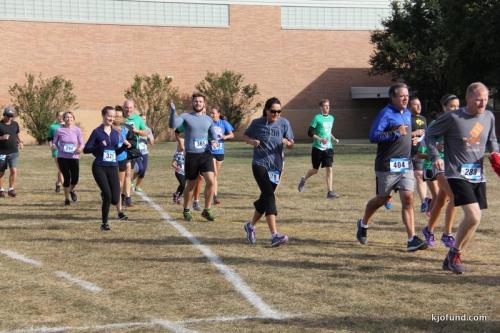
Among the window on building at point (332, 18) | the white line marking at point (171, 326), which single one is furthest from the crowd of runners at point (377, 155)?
the window on building at point (332, 18)

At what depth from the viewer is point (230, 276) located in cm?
723

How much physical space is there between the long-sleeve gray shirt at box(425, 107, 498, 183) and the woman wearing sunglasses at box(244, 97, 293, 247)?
7.89 feet

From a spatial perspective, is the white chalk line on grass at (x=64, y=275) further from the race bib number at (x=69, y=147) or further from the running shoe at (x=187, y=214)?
the race bib number at (x=69, y=147)

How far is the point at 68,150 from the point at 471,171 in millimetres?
8474

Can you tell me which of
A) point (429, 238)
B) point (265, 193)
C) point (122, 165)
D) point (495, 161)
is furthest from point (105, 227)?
point (495, 161)

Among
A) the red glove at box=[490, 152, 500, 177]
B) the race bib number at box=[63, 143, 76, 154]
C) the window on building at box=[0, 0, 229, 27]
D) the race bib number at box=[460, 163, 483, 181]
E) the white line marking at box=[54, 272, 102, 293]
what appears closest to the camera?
the white line marking at box=[54, 272, 102, 293]

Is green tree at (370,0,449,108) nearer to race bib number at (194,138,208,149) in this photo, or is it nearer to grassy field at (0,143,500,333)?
grassy field at (0,143,500,333)

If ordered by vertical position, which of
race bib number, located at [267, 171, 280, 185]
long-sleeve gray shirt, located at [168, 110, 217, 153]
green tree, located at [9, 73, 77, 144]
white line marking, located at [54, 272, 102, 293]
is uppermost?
green tree, located at [9, 73, 77, 144]

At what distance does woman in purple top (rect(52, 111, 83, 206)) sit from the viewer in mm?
13242

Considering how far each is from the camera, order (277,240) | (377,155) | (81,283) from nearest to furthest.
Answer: (81,283), (377,155), (277,240)

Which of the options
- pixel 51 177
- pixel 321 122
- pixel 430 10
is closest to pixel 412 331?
pixel 321 122

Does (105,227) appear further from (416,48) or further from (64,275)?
(416,48)

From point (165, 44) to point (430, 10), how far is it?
18.8m

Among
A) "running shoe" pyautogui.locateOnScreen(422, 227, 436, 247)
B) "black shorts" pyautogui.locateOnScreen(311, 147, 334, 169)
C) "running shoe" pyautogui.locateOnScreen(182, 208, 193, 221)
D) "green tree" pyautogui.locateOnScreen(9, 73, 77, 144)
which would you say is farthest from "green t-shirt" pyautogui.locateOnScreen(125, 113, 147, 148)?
"green tree" pyautogui.locateOnScreen(9, 73, 77, 144)
